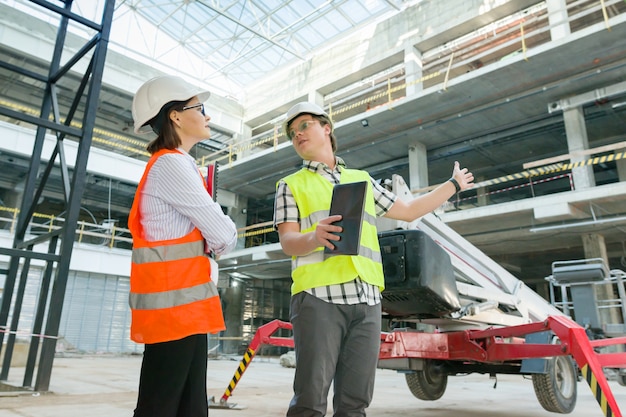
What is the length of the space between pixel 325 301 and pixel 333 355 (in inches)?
7.6

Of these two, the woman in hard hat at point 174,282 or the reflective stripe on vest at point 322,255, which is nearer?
the woman in hard hat at point 174,282

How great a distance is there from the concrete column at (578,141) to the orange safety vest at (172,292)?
12389 mm

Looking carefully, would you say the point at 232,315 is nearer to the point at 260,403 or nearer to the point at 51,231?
the point at 51,231

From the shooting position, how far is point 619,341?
323 cm

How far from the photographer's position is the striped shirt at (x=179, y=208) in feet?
4.66

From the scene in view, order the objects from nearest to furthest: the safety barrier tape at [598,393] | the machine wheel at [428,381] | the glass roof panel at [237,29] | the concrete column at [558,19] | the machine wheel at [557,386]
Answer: the safety barrier tape at [598,393] → the machine wheel at [557,386] → the machine wheel at [428,381] → the concrete column at [558,19] → the glass roof panel at [237,29]

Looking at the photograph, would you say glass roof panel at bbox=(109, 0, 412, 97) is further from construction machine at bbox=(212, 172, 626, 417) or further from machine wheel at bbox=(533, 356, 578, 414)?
machine wheel at bbox=(533, 356, 578, 414)

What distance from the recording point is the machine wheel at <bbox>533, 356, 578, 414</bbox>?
4453mm

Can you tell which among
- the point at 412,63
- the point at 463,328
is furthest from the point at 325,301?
the point at 412,63

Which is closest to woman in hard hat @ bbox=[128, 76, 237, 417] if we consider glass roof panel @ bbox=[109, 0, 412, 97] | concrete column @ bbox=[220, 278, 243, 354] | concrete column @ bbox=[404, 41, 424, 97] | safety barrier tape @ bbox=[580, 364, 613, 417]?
safety barrier tape @ bbox=[580, 364, 613, 417]

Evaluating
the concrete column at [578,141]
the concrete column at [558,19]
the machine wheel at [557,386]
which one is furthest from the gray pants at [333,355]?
the concrete column at [558,19]

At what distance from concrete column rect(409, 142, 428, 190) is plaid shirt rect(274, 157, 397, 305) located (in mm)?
13349

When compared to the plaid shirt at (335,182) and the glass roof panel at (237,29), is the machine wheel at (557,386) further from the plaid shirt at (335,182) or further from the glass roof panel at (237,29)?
the glass roof panel at (237,29)

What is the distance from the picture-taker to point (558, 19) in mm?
12773
